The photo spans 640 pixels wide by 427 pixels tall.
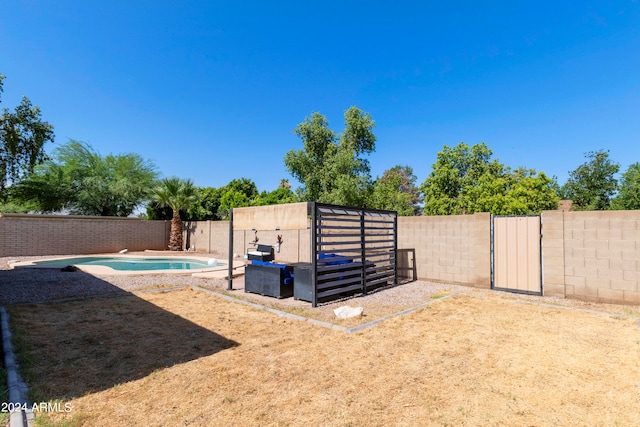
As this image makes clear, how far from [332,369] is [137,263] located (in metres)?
14.5

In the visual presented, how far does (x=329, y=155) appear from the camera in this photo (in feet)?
74.5

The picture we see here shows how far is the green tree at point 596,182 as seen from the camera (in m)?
27.5

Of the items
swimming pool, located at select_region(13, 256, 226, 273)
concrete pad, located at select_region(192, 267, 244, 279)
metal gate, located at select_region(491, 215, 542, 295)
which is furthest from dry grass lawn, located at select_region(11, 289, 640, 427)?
swimming pool, located at select_region(13, 256, 226, 273)

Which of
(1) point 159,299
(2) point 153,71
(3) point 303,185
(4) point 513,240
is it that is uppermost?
(2) point 153,71

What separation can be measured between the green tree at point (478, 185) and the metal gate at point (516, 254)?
1760 centimetres

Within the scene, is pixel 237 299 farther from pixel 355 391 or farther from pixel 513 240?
pixel 513 240

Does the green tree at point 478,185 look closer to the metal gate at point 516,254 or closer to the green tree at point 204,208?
the metal gate at point 516,254

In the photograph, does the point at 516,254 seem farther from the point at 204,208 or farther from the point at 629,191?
the point at 629,191

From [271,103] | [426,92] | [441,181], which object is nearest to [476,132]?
[441,181]

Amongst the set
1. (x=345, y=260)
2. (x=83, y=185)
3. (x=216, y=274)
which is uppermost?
(x=83, y=185)

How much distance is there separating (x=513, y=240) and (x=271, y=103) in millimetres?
17396

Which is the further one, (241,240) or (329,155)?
(329,155)

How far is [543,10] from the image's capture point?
11.2m

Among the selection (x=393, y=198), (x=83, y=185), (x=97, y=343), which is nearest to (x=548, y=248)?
(x=97, y=343)
